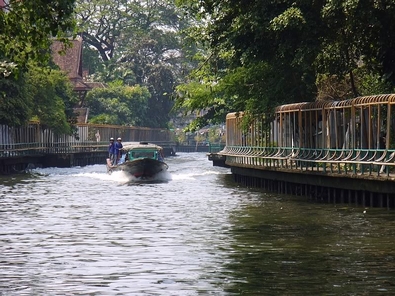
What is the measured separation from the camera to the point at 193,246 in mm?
23984

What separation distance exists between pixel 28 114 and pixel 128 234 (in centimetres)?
4490

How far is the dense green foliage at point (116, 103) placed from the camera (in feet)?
371

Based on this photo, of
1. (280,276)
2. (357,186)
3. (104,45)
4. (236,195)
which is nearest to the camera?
(280,276)

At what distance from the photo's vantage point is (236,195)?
42812mm

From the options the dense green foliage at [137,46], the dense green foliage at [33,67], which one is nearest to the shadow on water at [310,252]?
the dense green foliage at [33,67]

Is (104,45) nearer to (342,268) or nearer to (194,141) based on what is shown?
(194,141)

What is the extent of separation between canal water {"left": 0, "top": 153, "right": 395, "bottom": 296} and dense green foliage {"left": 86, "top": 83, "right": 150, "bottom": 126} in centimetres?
7212

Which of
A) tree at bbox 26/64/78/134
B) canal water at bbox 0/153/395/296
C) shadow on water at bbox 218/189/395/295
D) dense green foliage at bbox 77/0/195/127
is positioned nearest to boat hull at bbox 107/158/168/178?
canal water at bbox 0/153/395/296

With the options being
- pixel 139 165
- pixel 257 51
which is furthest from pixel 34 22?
pixel 139 165

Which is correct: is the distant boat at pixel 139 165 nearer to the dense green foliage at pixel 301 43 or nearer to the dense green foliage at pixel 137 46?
the dense green foliage at pixel 301 43

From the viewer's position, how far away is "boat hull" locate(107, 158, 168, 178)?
178 ft

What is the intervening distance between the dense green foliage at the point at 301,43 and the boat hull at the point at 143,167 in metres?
6.60

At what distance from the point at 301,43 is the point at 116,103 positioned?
75501 mm

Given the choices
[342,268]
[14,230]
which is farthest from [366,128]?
[342,268]
